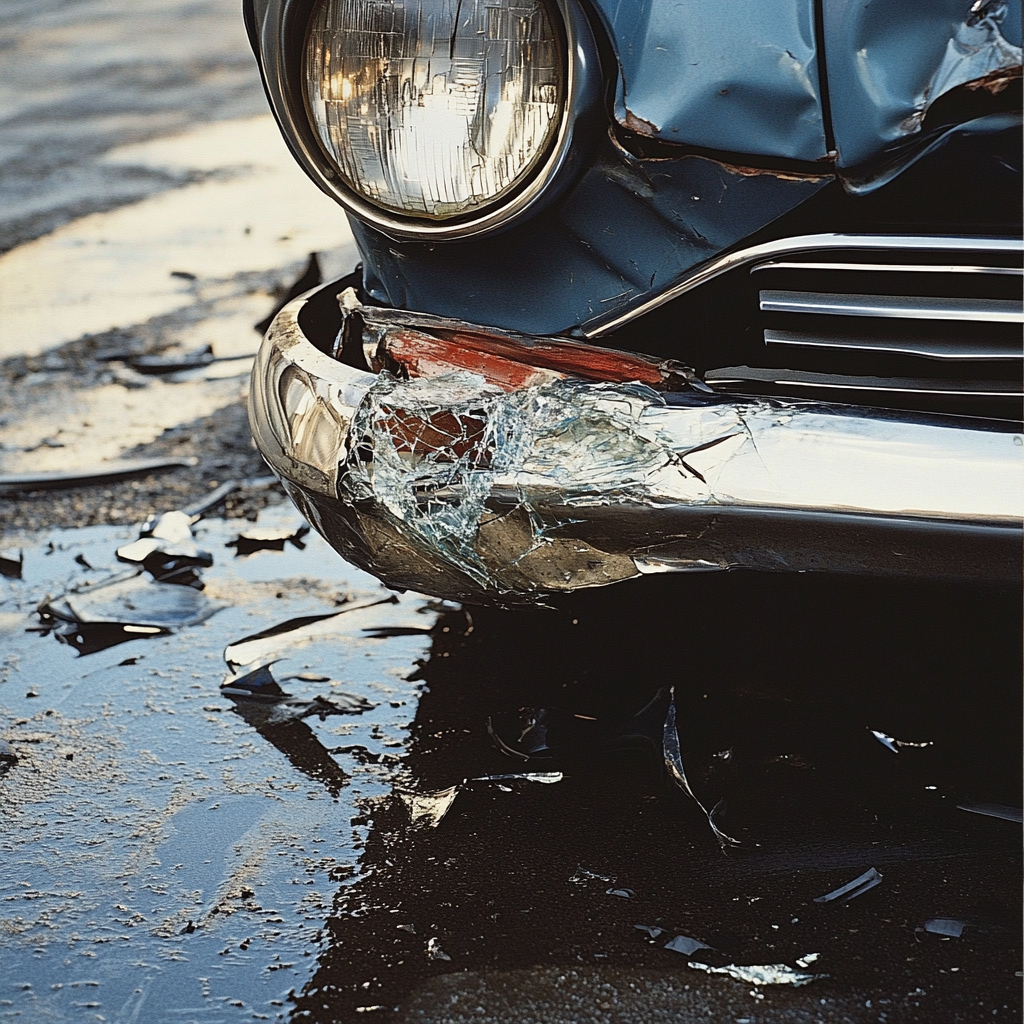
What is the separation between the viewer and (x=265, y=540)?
107 inches

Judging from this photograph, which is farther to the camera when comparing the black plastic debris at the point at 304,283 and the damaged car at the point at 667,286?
the black plastic debris at the point at 304,283

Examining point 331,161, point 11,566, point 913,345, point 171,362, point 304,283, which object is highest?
point 331,161

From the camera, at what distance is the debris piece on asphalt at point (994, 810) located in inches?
70.7

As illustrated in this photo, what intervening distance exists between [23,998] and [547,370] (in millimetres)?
1022

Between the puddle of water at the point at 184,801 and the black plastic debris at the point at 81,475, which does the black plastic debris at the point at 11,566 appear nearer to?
the puddle of water at the point at 184,801

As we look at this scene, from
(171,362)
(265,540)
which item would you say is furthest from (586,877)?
(171,362)

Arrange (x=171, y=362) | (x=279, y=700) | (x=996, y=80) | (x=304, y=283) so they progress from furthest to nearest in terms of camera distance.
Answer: (x=304, y=283) → (x=171, y=362) → (x=279, y=700) → (x=996, y=80)

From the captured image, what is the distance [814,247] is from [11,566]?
186cm

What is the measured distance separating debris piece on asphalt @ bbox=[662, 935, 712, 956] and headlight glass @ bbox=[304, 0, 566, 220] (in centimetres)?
99

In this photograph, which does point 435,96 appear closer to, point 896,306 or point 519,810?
point 896,306

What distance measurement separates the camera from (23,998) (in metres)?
1.51

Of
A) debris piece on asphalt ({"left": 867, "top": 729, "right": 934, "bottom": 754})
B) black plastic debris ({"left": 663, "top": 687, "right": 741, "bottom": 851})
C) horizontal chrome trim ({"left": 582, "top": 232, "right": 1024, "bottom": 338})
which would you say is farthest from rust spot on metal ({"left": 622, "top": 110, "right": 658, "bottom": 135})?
debris piece on asphalt ({"left": 867, "top": 729, "right": 934, "bottom": 754})

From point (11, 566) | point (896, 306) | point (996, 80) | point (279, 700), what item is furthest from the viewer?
point (11, 566)

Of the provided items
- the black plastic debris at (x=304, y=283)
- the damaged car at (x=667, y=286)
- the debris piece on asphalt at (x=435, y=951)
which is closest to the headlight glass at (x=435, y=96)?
the damaged car at (x=667, y=286)
